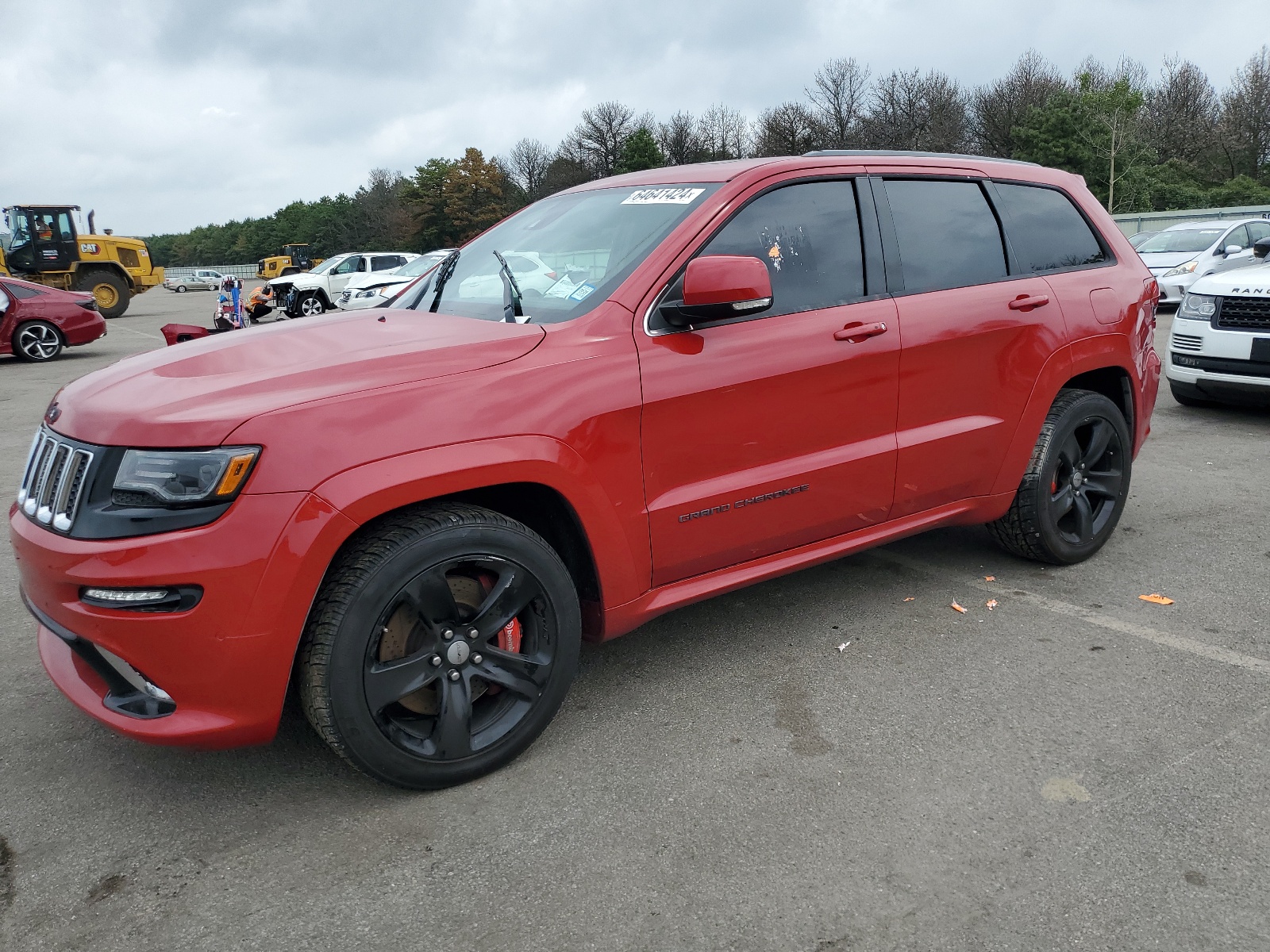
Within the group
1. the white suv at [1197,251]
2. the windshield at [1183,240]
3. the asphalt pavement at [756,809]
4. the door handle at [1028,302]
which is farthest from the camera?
the windshield at [1183,240]

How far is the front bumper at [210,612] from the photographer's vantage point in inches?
95.0

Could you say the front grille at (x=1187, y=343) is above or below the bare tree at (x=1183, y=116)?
below

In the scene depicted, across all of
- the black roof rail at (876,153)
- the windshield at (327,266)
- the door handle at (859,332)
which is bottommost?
the door handle at (859,332)

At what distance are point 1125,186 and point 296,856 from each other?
168ft

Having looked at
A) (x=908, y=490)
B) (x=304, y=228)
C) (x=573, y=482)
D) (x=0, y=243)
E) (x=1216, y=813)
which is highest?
(x=304, y=228)

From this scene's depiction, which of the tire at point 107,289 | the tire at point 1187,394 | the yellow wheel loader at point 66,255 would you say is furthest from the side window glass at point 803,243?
the tire at point 107,289

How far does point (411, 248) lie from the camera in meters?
93.6

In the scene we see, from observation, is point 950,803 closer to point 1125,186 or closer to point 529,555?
point 529,555

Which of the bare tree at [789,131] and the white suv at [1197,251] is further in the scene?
the bare tree at [789,131]

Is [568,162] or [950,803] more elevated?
[568,162]

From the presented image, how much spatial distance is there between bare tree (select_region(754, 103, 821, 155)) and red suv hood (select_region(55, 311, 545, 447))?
2577 inches

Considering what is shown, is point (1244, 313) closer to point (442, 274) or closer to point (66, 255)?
point (442, 274)

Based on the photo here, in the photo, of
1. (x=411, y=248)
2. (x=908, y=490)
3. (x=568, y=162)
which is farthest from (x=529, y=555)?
(x=411, y=248)

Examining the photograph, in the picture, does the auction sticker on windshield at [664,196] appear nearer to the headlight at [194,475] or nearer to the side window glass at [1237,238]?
the headlight at [194,475]
